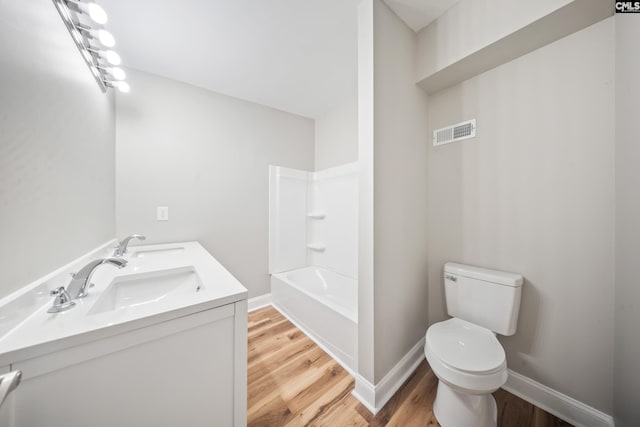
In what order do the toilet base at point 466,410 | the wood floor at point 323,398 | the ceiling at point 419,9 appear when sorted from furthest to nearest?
the ceiling at point 419,9
the wood floor at point 323,398
the toilet base at point 466,410

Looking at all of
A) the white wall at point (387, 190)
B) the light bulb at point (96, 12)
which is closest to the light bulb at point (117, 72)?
the light bulb at point (96, 12)

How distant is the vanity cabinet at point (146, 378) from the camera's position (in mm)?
527

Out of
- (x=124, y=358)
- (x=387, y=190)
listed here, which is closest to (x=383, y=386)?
(x=387, y=190)

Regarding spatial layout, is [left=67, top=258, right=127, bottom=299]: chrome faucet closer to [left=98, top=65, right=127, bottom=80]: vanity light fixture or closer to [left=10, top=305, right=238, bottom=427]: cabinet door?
[left=10, top=305, right=238, bottom=427]: cabinet door

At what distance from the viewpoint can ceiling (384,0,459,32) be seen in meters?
→ 1.27

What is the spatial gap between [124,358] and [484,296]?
178 centimetres

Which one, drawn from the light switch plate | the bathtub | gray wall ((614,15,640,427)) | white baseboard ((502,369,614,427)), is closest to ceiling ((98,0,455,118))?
gray wall ((614,15,640,427))

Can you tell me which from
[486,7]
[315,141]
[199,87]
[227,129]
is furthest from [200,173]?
[486,7]

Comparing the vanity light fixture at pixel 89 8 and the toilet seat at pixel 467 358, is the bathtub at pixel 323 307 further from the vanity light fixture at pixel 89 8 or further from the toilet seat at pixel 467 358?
the vanity light fixture at pixel 89 8

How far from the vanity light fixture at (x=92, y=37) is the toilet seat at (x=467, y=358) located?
239 cm

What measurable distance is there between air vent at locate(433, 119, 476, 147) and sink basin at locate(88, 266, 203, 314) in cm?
188

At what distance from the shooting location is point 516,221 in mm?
1297

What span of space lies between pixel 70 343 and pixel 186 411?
442 mm

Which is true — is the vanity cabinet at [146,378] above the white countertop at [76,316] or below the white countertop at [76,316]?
below
